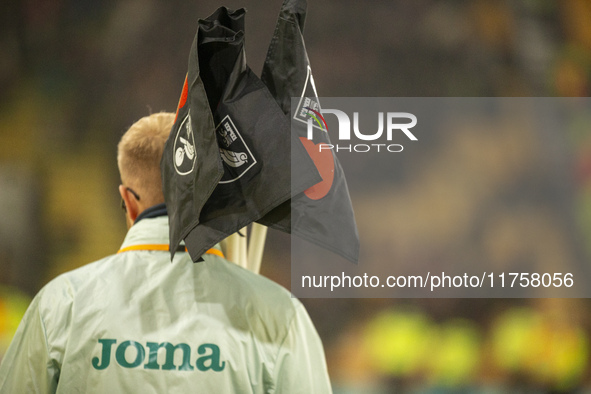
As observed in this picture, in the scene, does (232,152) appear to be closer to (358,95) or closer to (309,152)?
(309,152)

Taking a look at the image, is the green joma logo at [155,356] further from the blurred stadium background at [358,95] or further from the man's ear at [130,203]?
the blurred stadium background at [358,95]

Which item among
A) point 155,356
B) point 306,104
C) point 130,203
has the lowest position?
point 155,356

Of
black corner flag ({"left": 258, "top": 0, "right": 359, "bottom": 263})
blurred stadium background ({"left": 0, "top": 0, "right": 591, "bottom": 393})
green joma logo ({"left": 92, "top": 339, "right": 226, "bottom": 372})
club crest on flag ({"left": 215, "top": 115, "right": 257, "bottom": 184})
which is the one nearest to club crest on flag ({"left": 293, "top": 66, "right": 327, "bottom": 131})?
black corner flag ({"left": 258, "top": 0, "right": 359, "bottom": 263})

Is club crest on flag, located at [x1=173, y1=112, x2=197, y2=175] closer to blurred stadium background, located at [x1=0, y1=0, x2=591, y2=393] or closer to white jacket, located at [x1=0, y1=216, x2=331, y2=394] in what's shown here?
white jacket, located at [x1=0, y1=216, x2=331, y2=394]

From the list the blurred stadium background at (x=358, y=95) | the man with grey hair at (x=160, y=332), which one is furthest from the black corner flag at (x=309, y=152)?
the blurred stadium background at (x=358, y=95)

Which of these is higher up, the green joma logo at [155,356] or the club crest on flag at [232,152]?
the club crest on flag at [232,152]

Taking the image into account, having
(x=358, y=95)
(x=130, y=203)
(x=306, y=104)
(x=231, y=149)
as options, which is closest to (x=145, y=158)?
(x=130, y=203)

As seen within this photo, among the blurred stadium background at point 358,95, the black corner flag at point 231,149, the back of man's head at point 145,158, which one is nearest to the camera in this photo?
the black corner flag at point 231,149

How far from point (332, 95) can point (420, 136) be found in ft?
1.11

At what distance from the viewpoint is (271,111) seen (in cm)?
104

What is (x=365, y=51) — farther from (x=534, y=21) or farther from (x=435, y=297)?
(x=435, y=297)

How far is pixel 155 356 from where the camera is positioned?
1.11 m

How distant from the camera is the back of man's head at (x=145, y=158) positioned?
3.97ft

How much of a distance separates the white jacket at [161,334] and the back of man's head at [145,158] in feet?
0.24
